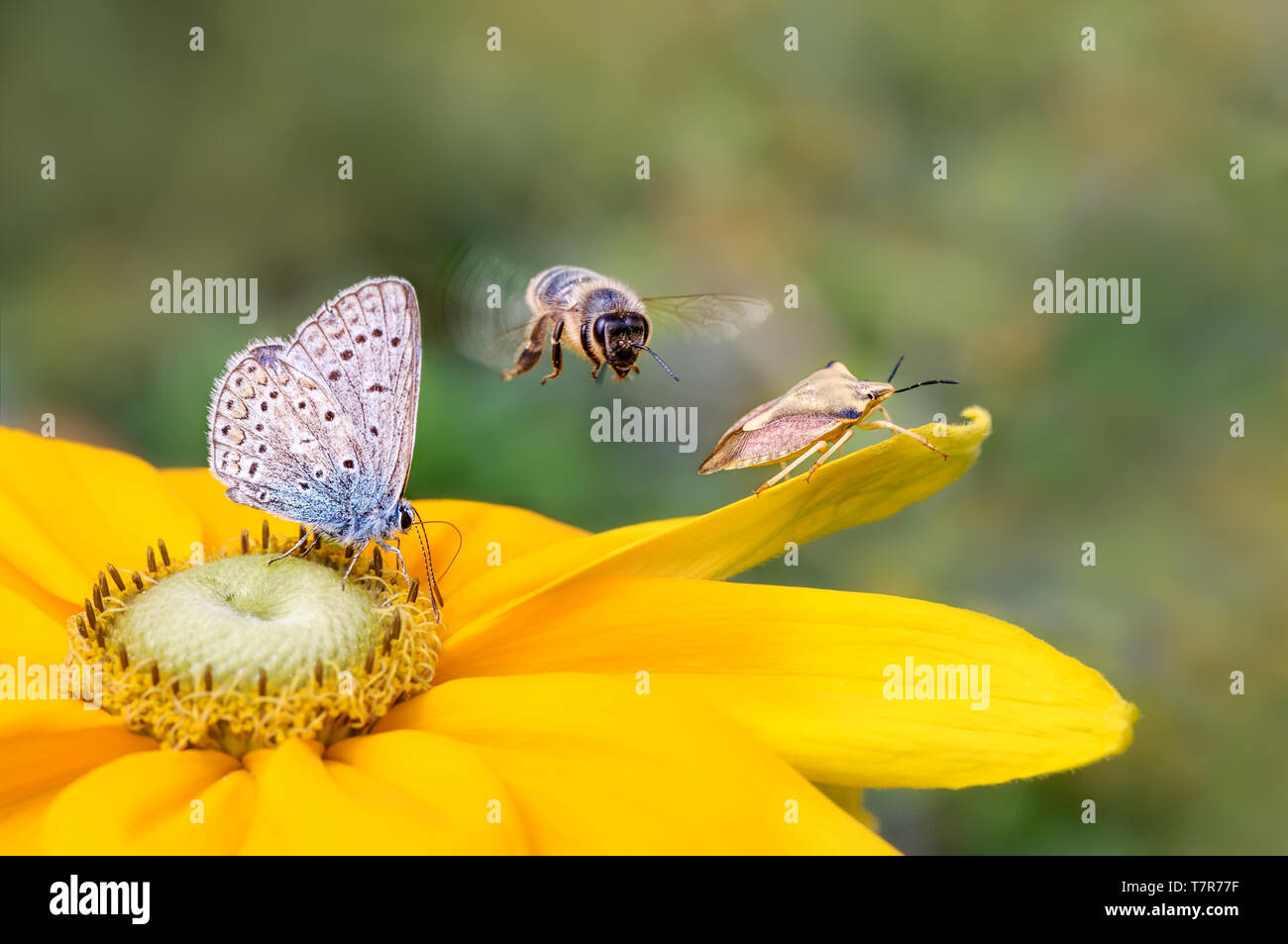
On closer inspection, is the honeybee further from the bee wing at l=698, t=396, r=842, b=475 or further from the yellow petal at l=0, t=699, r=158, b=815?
the yellow petal at l=0, t=699, r=158, b=815

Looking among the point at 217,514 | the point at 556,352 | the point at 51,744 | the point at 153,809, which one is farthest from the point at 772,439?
the point at 217,514

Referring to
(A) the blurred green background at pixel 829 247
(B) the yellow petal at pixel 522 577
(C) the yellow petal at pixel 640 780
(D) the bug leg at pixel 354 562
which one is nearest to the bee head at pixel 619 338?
(B) the yellow petal at pixel 522 577

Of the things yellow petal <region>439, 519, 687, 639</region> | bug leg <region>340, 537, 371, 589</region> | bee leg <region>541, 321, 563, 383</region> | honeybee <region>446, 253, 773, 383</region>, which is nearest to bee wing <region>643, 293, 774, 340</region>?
honeybee <region>446, 253, 773, 383</region>

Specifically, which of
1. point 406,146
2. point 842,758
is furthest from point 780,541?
point 406,146

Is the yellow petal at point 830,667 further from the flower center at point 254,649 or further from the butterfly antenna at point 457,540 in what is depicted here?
the butterfly antenna at point 457,540

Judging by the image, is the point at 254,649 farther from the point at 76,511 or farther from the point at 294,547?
the point at 76,511
